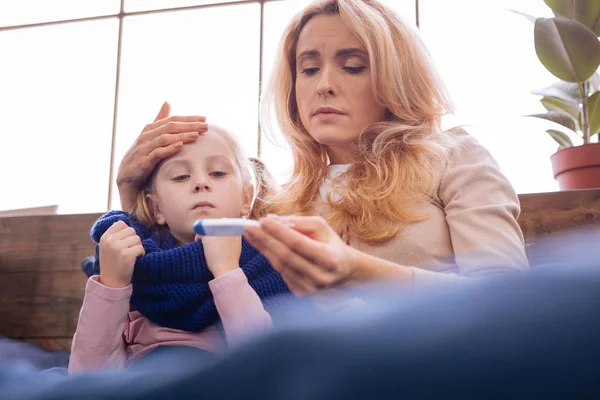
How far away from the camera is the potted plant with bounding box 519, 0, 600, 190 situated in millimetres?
1607

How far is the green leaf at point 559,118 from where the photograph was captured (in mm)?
1740

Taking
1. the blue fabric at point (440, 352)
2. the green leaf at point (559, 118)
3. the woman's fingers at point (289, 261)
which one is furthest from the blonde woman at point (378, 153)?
the green leaf at point (559, 118)

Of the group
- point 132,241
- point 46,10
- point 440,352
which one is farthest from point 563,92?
point 46,10

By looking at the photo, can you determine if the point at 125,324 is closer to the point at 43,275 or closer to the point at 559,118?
the point at 43,275

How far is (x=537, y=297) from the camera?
1.14 ft

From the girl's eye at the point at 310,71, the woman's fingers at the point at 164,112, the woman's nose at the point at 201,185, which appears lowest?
the woman's nose at the point at 201,185

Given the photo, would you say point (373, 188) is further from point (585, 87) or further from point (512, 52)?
point (512, 52)

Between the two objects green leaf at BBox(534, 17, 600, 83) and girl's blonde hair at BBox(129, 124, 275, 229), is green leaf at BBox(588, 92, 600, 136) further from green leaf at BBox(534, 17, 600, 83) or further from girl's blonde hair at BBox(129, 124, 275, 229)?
girl's blonde hair at BBox(129, 124, 275, 229)

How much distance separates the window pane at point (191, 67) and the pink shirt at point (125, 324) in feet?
4.54

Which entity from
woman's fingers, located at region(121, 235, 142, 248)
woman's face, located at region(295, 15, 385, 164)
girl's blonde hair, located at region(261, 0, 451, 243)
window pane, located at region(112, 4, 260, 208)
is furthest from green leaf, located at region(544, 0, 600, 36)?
woman's fingers, located at region(121, 235, 142, 248)

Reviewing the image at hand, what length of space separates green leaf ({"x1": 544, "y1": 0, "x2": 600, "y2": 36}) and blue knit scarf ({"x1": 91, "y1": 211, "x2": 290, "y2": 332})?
4.04 feet

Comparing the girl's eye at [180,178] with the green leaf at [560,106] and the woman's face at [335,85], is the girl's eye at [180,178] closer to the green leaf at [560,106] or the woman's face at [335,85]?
the woman's face at [335,85]

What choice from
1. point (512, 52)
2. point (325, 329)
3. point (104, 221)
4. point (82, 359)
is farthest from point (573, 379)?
point (512, 52)

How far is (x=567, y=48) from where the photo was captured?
163cm
